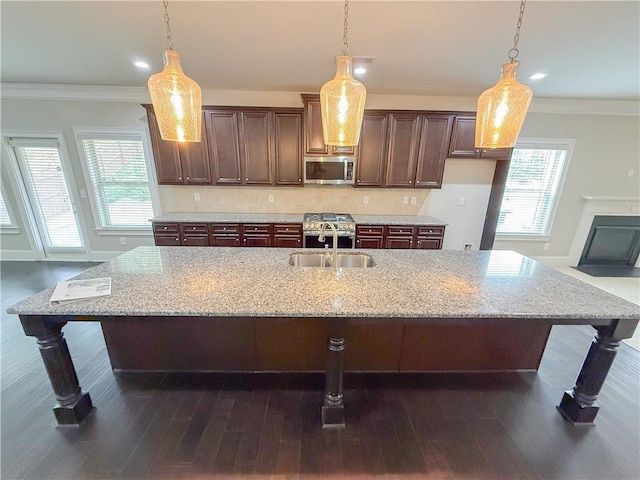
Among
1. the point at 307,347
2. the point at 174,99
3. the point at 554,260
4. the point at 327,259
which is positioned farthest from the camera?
→ the point at 554,260

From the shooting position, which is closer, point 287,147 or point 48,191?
point 287,147

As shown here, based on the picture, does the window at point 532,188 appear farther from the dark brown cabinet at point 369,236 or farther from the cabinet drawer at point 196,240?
the cabinet drawer at point 196,240

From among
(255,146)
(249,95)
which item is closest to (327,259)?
(255,146)

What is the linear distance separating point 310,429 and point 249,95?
403 centimetres

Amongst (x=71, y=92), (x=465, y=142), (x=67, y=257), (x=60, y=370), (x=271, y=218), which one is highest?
(x=71, y=92)

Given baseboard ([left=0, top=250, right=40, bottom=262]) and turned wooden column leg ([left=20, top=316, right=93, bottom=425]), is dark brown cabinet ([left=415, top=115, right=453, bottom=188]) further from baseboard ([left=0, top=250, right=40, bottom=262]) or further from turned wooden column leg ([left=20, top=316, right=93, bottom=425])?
baseboard ([left=0, top=250, right=40, bottom=262])

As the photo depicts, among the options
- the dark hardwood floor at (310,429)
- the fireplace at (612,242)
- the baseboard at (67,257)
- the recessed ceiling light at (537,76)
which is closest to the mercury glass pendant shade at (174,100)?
the dark hardwood floor at (310,429)

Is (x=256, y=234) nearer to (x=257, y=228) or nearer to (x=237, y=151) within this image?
(x=257, y=228)

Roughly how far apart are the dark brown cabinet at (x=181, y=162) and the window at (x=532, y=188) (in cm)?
479

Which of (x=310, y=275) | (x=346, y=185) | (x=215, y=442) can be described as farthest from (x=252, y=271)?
(x=346, y=185)

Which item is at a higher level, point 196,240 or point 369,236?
point 369,236

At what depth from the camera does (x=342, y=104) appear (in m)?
1.16

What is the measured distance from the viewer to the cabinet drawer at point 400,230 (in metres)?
3.60

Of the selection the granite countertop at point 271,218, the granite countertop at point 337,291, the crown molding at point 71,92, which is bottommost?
the granite countertop at point 337,291
